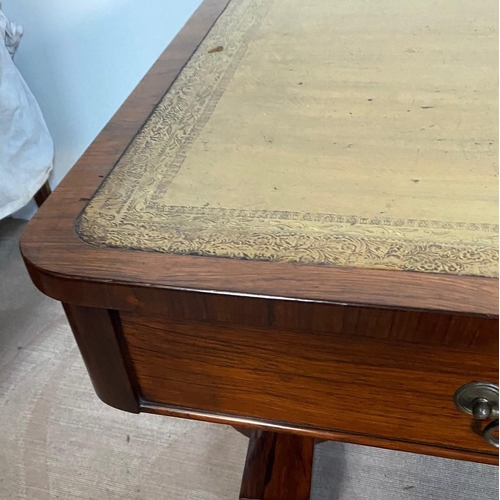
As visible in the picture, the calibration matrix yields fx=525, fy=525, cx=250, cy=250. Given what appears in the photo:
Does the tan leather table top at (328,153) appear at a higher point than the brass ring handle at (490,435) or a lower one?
higher

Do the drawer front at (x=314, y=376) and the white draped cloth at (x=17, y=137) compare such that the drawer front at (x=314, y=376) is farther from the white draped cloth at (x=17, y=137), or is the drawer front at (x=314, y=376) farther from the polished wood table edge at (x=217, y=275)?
the white draped cloth at (x=17, y=137)

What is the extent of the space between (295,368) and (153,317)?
0.37ft

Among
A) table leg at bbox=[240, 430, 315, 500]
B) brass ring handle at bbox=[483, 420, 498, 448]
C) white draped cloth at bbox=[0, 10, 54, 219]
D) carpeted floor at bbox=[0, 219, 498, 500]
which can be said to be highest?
brass ring handle at bbox=[483, 420, 498, 448]

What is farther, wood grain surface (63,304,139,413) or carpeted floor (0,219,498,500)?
carpeted floor (0,219,498,500)

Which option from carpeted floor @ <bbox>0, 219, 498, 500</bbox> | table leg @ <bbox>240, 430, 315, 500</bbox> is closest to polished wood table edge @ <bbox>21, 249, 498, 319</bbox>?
table leg @ <bbox>240, 430, 315, 500</bbox>

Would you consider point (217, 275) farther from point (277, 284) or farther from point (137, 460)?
point (137, 460)

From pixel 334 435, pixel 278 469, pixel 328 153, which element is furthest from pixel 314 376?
pixel 278 469

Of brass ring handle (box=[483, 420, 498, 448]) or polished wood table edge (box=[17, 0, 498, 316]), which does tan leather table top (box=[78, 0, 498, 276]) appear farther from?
brass ring handle (box=[483, 420, 498, 448])

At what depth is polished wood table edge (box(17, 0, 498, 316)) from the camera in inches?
12.5

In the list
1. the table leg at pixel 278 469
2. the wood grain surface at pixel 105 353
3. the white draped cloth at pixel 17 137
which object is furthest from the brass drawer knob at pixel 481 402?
the white draped cloth at pixel 17 137

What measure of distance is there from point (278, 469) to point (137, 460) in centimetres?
28

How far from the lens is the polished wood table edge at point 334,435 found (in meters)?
0.42

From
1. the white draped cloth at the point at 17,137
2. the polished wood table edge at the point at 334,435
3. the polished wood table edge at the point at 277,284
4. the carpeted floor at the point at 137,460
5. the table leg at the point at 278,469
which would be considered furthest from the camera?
the white draped cloth at the point at 17,137

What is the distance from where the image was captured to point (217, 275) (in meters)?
0.35
